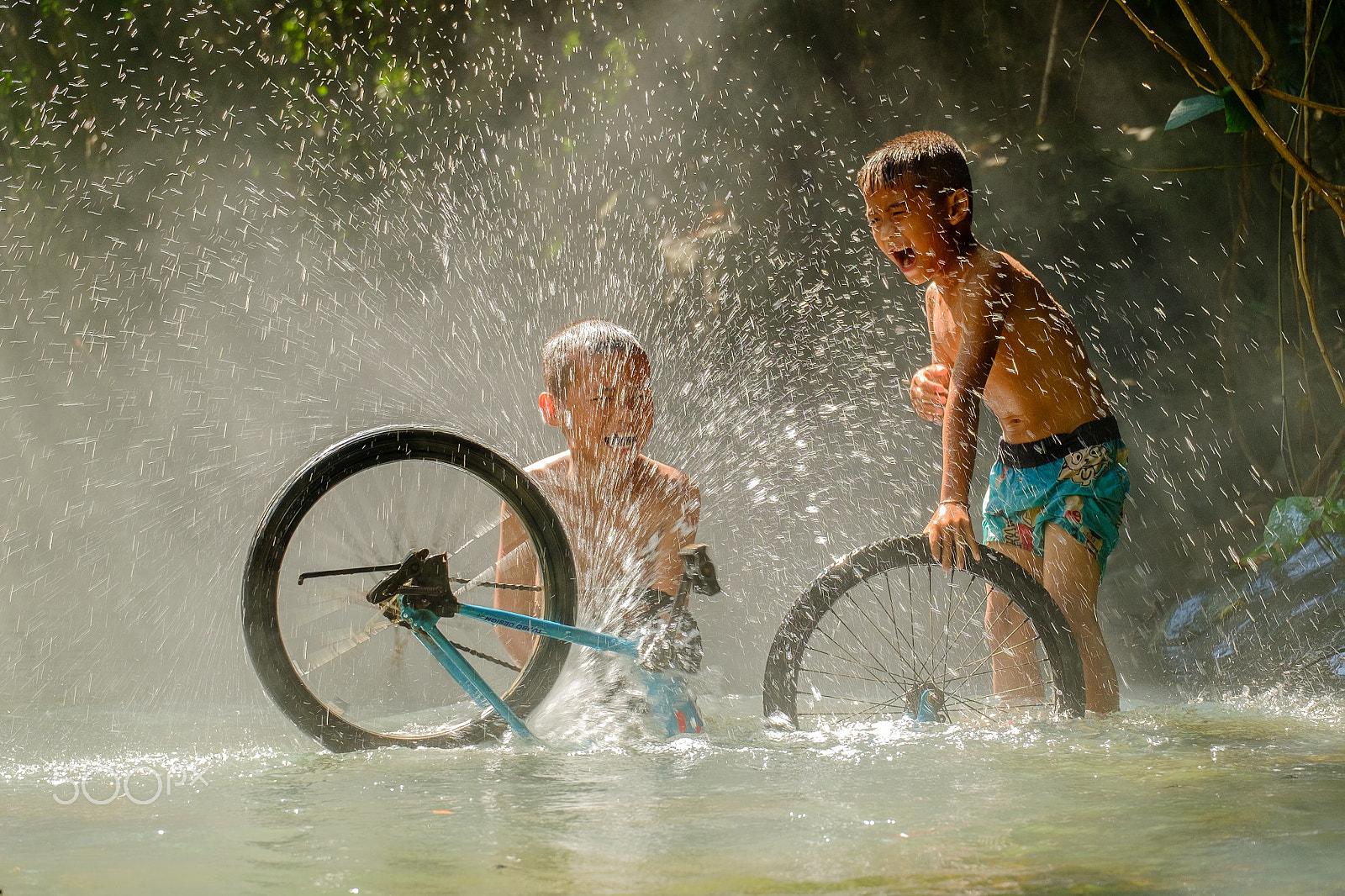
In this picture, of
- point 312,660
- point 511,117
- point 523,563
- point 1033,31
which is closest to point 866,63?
point 1033,31

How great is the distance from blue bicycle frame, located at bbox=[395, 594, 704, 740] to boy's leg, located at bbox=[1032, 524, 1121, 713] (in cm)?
106

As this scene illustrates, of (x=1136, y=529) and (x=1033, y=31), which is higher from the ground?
(x=1033, y=31)

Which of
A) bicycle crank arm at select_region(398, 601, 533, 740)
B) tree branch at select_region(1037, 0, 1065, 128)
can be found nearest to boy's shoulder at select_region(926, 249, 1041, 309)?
bicycle crank arm at select_region(398, 601, 533, 740)

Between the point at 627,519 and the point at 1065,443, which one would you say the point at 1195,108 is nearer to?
the point at 1065,443

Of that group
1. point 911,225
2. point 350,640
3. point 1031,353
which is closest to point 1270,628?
point 1031,353

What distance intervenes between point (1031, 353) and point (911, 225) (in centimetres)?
49

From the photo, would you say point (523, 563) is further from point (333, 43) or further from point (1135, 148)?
point (333, 43)

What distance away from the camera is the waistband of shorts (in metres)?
3.04

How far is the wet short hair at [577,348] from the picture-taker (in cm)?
319

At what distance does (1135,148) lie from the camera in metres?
5.32

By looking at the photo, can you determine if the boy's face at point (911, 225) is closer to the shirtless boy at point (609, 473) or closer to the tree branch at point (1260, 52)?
the shirtless boy at point (609, 473)

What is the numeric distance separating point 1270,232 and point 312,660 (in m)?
4.89

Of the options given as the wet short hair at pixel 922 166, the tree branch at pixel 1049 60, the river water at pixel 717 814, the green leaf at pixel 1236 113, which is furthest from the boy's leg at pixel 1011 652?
the tree branch at pixel 1049 60
